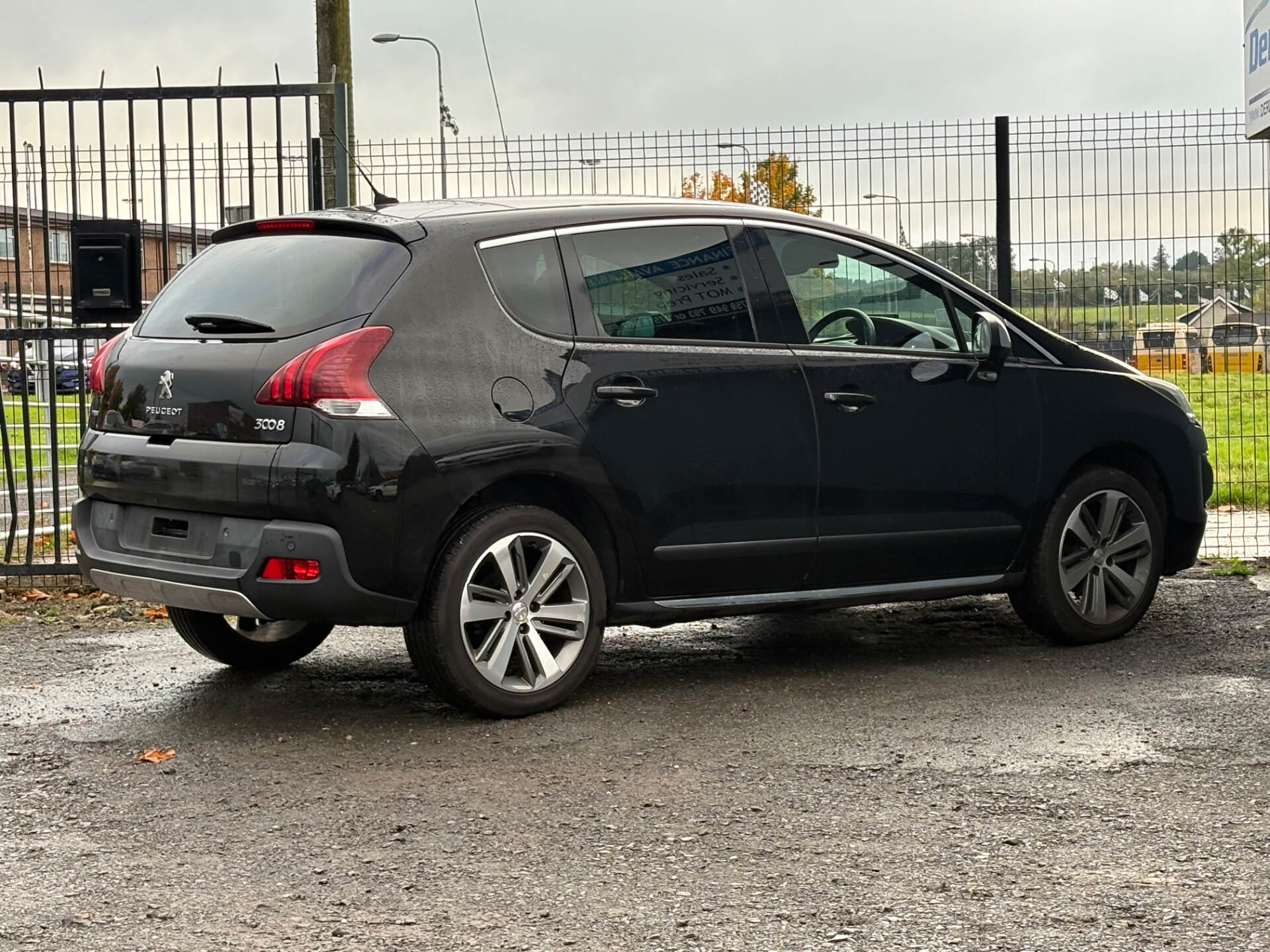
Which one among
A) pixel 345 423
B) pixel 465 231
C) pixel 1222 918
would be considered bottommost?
pixel 1222 918

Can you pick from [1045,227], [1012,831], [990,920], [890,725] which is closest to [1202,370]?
[1045,227]

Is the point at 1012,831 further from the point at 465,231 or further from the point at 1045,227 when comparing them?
the point at 1045,227

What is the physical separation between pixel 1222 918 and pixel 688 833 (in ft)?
4.55

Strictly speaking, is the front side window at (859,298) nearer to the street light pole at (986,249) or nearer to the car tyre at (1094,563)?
the car tyre at (1094,563)

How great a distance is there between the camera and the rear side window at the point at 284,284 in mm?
5723

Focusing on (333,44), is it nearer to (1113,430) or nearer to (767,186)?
(767,186)

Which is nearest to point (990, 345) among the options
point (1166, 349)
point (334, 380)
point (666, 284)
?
point (666, 284)

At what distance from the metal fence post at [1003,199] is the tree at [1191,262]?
969 millimetres

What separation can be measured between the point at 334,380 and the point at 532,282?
0.89 meters

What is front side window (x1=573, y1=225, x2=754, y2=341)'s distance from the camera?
620 centimetres

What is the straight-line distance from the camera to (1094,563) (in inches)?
289

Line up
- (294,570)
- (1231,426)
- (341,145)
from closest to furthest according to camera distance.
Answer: (294,570), (341,145), (1231,426)

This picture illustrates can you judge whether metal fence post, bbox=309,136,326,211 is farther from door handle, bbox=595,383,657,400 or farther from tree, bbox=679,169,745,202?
door handle, bbox=595,383,657,400

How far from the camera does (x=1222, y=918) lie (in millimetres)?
3891
